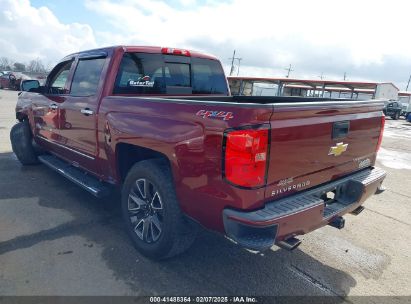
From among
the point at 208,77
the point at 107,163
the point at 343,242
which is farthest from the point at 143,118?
the point at 343,242

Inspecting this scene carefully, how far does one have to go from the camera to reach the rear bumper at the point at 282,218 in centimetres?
219

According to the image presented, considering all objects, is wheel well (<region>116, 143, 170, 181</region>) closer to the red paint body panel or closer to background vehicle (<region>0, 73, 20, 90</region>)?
the red paint body panel

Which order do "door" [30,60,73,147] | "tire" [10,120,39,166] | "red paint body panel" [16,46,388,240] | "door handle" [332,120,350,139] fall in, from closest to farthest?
"red paint body panel" [16,46,388,240], "door handle" [332,120,350,139], "door" [30,60,73,147], "tire" [10,120,39,166]

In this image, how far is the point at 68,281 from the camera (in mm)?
2697

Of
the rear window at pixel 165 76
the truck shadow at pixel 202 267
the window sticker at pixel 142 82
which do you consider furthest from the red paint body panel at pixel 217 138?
the truck shadow at pixel 202 267

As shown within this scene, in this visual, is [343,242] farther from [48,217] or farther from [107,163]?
[48,217]

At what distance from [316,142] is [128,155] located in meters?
1.95

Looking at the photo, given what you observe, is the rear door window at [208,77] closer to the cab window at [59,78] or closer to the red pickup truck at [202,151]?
the red pickup truck at [202,151]

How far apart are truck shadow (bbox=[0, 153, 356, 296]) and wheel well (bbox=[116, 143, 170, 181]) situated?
2.37 ft

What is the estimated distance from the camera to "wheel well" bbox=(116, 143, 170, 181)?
3342 mm

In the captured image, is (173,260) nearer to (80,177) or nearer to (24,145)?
(80,177)

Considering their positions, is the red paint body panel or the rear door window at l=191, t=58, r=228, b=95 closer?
the red paint body panel

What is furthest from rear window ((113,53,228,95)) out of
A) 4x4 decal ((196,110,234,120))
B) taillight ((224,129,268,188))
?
taillight ((224,129,268,188))

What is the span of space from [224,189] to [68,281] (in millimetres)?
1582
